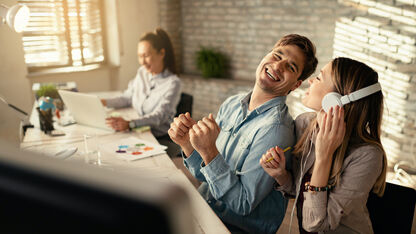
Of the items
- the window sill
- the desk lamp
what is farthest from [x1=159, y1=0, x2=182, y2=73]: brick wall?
the desk lamp

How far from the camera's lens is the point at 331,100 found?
1.26 m

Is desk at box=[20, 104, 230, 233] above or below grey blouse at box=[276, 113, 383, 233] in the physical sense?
below

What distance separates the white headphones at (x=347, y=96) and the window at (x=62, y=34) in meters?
4.35

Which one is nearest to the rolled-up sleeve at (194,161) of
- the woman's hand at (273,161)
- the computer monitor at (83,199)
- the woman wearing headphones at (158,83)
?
the woman's hand at (273,161)

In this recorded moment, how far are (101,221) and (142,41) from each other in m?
2.72

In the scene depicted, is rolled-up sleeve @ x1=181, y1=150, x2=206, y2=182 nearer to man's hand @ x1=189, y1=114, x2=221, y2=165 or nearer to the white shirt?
man's hand @ x1=189, y1=114, x2=221, y2=165

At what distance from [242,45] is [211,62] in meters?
0.52

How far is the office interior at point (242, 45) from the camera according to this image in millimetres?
3471

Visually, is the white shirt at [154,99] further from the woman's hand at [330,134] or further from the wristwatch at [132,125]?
the woman's hand at [330,134]

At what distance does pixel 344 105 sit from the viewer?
127 cm

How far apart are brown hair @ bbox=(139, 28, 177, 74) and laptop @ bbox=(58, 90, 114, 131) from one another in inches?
29.1

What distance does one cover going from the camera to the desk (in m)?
1.30

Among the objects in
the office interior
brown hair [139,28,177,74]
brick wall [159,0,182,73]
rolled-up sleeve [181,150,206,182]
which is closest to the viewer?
rolled-up sleeve [181,150,206,182]

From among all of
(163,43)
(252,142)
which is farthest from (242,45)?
(252,142)
